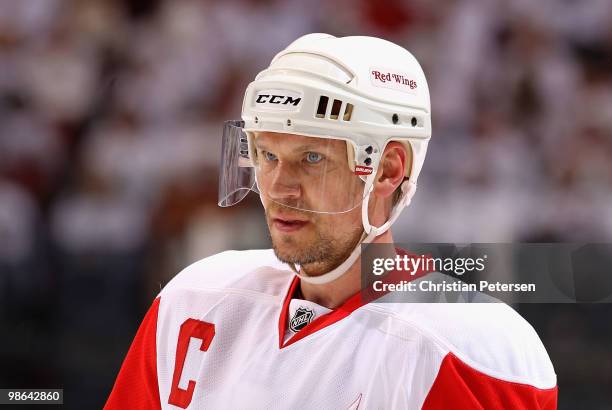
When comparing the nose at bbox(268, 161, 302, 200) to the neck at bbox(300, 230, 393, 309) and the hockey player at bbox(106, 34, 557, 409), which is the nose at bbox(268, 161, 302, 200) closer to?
the hockey player at bbox(106, 34, 557, 409)

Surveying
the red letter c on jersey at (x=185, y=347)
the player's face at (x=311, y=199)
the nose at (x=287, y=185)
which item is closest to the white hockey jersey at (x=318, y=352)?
the red letter c on jersey at (x=185, y=347)

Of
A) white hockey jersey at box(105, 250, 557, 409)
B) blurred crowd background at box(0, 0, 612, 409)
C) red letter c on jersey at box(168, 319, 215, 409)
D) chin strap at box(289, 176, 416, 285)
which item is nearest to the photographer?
white hockey jersey at box(105, 250, 557, 409)

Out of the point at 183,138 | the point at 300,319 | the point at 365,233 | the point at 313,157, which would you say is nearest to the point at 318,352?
the point at 300,319

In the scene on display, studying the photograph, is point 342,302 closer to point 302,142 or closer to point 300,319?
point 300,319

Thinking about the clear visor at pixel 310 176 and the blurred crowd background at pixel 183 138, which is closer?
the clear visor at pixel 310 176

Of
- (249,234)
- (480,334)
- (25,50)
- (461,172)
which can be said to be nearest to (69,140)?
(25,50)

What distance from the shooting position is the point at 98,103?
2680 millimetres

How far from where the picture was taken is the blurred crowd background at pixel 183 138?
2.34m

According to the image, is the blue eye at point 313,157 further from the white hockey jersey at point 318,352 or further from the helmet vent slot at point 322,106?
the white hockey jersey at point 318,352

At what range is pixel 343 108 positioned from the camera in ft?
4.49

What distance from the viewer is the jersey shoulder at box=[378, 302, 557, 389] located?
1.33 m

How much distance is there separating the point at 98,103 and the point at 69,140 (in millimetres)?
145

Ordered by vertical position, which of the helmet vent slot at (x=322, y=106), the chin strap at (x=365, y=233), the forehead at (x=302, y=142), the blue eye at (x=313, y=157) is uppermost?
the helmet vent slot at (x=322, y=106)

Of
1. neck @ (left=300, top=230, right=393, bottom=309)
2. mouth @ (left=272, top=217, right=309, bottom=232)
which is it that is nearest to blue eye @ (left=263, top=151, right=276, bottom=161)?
mouth @ (left=272, top=217, right=309, bottom=232)
